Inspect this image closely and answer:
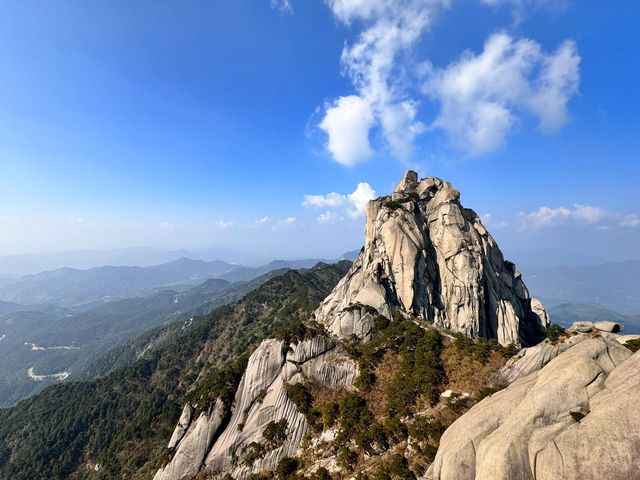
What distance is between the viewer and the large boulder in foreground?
16.8 metres

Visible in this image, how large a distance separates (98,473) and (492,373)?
400 feet

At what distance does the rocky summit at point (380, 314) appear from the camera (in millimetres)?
37375

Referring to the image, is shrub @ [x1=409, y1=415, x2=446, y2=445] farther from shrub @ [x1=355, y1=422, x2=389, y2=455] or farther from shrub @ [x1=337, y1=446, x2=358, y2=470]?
shrub @ [x1=337, y1=446, x2=358, y2=470]

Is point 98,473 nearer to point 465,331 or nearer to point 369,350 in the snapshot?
point 369,350

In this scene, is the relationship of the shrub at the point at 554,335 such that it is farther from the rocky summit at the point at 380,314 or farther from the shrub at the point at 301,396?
the shrub at the point at 301,396

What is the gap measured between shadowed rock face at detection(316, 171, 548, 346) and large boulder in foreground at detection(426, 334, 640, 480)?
30328mm

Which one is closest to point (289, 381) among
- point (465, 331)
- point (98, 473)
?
point (465, 331)

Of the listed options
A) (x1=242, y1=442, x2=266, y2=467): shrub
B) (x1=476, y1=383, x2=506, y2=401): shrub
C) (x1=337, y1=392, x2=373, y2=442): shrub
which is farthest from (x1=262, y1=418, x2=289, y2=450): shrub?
(x1=476, y1=383, x2=506, y2=401): shrub

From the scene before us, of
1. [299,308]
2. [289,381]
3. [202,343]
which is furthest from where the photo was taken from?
[202,343]

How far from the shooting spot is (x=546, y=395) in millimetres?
20812

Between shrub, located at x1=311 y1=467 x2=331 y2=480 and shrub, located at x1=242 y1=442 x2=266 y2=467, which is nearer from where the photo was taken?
shrub, located at x1=311 y1=467 x2=331 y2=480

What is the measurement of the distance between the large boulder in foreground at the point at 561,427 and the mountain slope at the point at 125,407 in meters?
102

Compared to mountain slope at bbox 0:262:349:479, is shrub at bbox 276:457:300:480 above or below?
above

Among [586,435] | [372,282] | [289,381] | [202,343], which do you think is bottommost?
[202,343]
